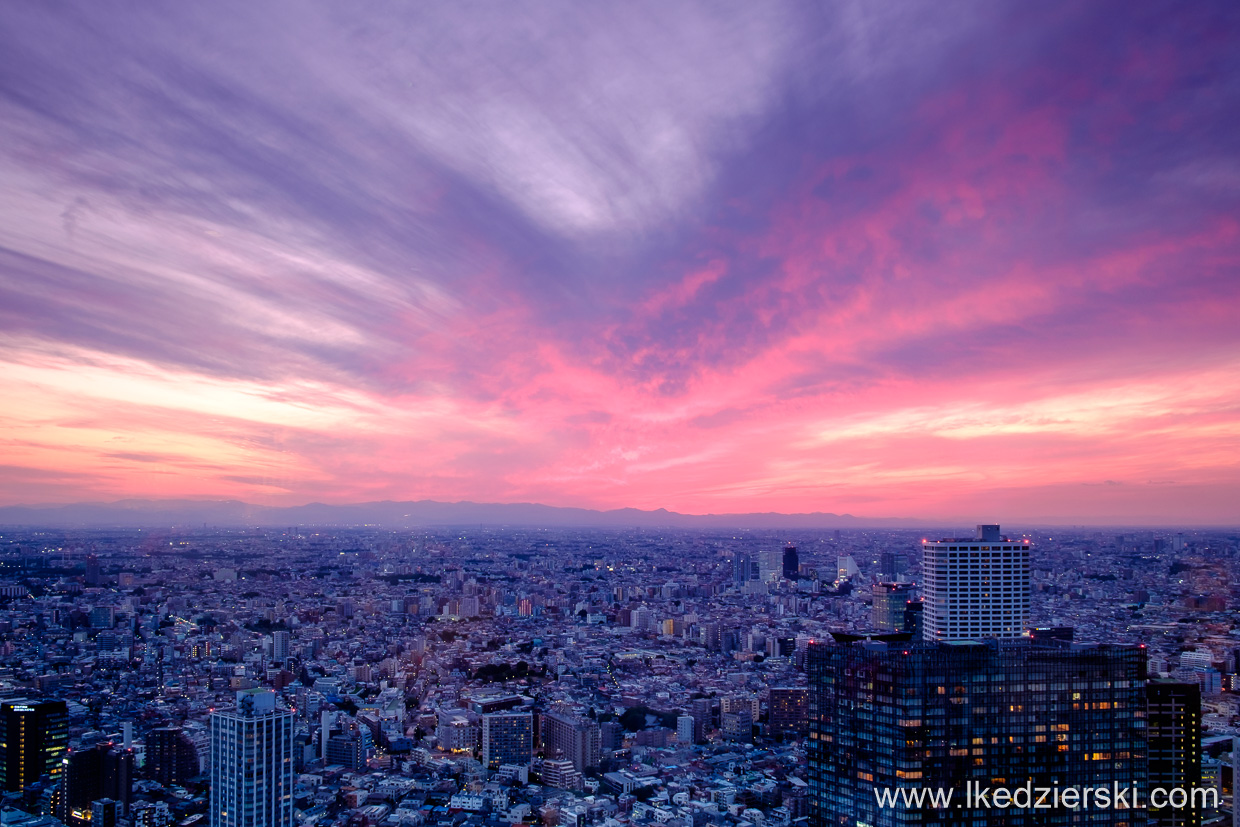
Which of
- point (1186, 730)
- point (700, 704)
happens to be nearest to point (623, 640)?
point (700, 704)

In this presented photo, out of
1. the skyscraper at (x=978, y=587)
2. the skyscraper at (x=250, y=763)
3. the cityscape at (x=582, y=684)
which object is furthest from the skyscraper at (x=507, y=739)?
the skyscraper at (x=978, y=587)

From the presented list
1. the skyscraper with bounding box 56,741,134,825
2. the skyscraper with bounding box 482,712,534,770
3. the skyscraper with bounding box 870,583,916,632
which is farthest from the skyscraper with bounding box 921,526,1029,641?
the skyscraper with bounding box 56,741,134,825

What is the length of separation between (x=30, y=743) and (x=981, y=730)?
1696cm

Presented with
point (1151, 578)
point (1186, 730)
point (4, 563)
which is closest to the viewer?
point (1186, 730)

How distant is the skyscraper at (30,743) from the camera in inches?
645

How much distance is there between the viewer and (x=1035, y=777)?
32.9 ft

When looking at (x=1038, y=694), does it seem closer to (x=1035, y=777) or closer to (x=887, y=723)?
(x=1035, y=777)

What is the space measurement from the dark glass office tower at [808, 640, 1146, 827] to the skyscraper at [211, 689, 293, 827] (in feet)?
23.6

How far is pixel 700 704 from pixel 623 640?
1265 cm

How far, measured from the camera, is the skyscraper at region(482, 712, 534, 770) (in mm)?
20781

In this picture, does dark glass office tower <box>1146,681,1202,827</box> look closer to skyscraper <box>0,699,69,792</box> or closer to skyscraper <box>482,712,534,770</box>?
skyscraper <box>482,712,534,770</box>

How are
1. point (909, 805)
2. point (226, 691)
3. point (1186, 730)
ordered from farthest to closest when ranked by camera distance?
1. point (226, 691)
2. point (1186, 730)
3. point (909, 805)

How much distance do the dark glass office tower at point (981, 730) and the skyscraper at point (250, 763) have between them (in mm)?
7183

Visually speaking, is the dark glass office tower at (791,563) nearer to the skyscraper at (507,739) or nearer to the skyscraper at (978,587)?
the skyscraper at (978,587)
